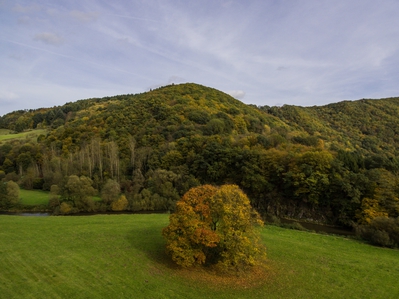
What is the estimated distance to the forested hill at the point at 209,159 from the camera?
45.2 metres

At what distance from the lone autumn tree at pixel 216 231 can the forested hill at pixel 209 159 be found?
28.2 m

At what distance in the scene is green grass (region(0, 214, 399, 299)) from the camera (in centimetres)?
1712

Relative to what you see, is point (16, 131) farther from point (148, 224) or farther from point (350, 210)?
point (350, 210)

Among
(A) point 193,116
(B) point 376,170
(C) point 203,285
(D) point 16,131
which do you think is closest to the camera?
(C) point 203,285

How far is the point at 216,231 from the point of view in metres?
20.5

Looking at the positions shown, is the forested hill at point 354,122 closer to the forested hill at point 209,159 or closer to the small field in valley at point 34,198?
the forested hill at point 209,159

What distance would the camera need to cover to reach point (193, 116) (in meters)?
79.0

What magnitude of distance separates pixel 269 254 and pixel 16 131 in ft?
409

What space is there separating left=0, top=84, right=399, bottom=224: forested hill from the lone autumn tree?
28.2 metres

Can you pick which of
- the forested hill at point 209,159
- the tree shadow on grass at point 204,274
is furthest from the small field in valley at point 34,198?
the tree shadow on grass at point 204,274

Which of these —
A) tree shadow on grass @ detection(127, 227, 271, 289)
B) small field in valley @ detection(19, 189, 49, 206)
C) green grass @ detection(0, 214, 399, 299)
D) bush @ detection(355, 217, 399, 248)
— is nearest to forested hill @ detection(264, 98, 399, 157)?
bush @ detection(355, 217, 399, 248)

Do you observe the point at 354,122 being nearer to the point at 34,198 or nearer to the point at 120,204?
the point at 120,204

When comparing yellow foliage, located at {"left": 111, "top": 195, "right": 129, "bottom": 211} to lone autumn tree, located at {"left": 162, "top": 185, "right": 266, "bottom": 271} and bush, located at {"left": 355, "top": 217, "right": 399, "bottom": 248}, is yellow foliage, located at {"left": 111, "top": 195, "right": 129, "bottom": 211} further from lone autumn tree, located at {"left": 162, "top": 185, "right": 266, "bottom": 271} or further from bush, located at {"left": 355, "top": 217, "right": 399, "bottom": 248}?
bush, located at {"left": 355, "top": 217, "right": 399, "bottom": 248}

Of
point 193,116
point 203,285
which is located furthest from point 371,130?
point 203,285
